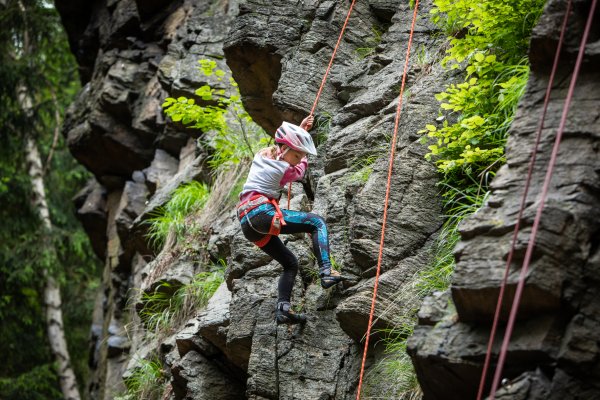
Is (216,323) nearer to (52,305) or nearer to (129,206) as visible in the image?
(129,206)

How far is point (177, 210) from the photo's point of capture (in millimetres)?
10375

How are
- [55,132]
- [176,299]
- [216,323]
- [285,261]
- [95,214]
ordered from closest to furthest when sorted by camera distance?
[285,261]
[216,323]
[176,299]
[95,214]
[55,132]

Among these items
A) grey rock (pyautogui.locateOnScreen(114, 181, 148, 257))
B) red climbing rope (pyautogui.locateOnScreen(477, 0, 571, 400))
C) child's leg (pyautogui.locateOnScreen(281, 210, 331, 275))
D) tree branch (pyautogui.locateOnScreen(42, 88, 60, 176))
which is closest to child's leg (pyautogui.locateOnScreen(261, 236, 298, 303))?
child's leg (pyautogui.locateOnScreen(281, 210, 331, 275))

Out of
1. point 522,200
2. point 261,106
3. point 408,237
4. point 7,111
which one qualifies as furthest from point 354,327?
point 7,111

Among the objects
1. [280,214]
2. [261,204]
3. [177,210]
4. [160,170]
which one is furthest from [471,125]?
[160,170]

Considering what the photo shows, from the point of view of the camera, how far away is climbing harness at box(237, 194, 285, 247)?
6.01 meters

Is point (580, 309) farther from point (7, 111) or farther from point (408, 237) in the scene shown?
point (7, 111)

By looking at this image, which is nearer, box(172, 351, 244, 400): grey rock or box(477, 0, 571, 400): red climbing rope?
box(477, 0, 571, 400): red climbing rope

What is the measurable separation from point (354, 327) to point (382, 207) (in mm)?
978

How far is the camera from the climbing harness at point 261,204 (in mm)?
6012

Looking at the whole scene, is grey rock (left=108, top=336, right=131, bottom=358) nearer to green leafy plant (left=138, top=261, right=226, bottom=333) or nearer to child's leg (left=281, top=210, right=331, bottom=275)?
green leafy plant (left=138, top=261, right=226, bottom=333)

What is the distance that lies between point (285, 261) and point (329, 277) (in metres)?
0.54

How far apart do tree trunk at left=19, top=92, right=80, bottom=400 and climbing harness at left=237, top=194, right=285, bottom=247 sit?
9.69m

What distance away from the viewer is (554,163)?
4086 millimetres
